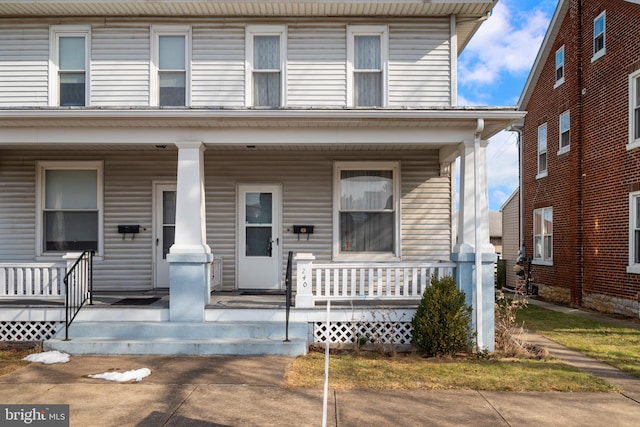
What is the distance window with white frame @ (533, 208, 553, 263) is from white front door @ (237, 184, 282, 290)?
9.90 m

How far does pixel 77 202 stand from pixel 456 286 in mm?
7346

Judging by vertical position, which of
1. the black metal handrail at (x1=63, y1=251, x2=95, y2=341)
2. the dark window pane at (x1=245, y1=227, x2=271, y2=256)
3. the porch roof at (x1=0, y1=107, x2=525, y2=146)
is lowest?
the black metal handrail at (x1=63, y1=251, x2=95, y2=341)

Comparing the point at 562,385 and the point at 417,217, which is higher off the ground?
the point at 417,217

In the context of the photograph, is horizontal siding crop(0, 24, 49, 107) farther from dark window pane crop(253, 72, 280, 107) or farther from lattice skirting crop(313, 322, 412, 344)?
lattice skirting crop(313, 322, 412, 344)

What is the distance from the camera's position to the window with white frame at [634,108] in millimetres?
11391

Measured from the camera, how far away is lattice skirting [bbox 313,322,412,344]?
8.05m

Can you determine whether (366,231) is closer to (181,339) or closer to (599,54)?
(181,339)

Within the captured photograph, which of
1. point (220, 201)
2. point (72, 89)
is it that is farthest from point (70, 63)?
point (220, 201)

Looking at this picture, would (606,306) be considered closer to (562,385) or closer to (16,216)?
(562,385)

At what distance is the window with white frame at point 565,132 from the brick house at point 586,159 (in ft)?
0.10

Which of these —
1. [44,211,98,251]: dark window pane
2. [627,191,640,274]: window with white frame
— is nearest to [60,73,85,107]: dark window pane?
[44,211,98,251]: dark window pane

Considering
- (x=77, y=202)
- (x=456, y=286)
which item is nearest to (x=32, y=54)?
(x=77, y=202)

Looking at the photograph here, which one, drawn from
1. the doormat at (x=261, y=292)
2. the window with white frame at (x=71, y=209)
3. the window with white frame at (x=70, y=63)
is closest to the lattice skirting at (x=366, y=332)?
the doormat at (x=261, y=292)

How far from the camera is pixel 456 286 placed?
794 centimetres
